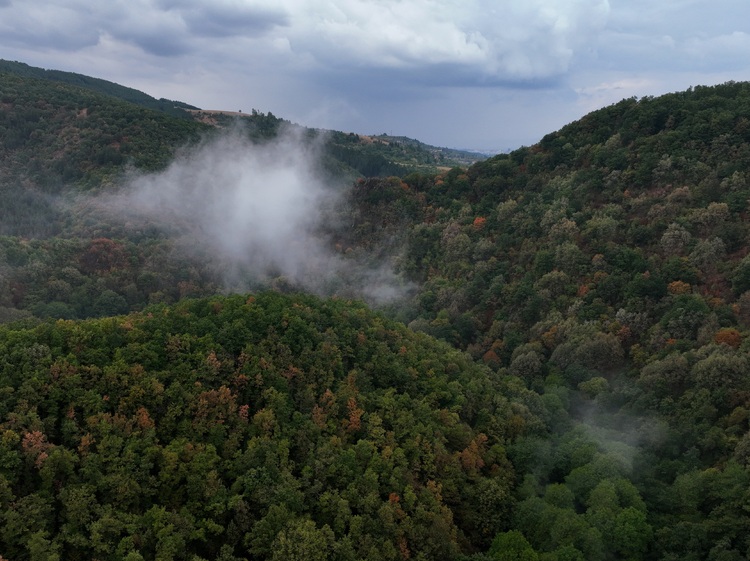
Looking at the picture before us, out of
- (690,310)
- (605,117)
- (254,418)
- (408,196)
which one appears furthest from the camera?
(408,196)

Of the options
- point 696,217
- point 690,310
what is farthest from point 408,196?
point 690,310

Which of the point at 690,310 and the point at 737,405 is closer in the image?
the point at 737,405

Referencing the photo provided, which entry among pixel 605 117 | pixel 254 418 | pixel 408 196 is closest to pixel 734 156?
pixel 605 117

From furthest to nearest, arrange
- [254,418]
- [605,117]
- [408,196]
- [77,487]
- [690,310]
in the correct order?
[408,196] < [605,117] < [690,310] < [254,418] < [77,487]

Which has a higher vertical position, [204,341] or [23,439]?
[204,341]

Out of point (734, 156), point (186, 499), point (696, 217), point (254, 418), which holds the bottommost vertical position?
point (186, 499)

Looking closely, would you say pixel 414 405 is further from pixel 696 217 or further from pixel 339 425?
pixel 696 217

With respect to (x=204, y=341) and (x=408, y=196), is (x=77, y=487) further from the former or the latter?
(x=408, y=196)
